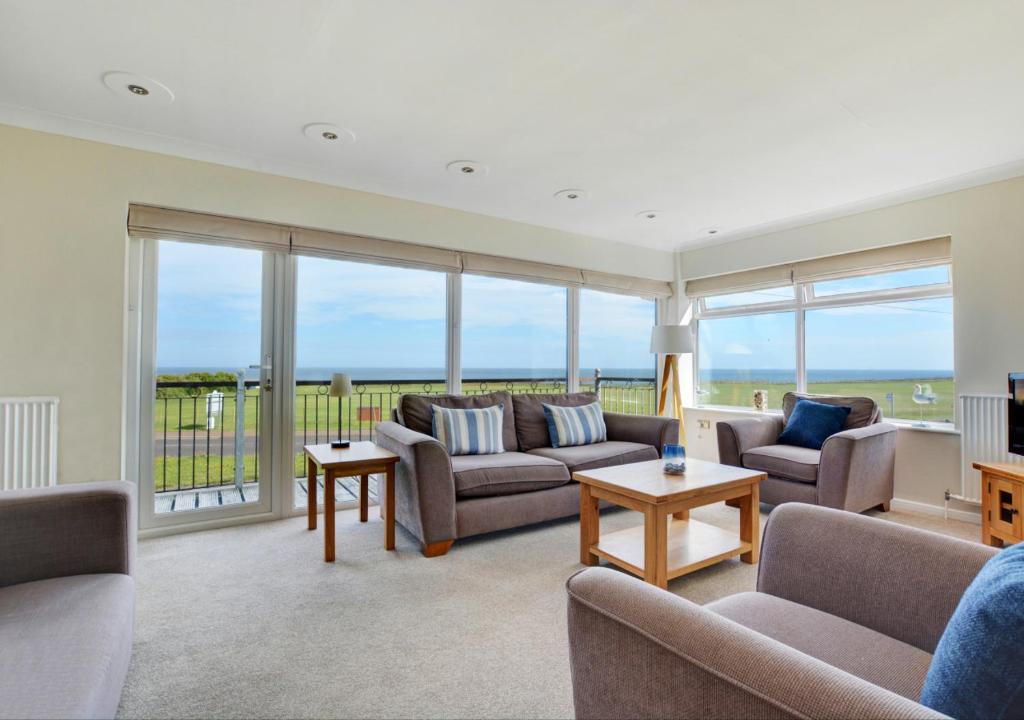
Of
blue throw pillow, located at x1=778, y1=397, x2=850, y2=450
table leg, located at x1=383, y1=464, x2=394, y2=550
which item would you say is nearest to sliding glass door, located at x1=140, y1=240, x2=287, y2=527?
table leg, located at x1=383, y1=464, x2=394, y2=550

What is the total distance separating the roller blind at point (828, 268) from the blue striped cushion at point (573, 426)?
2.16m

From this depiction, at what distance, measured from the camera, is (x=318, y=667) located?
69.1 inches

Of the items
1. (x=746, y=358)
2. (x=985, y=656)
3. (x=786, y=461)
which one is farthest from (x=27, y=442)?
(x=746, y=358)

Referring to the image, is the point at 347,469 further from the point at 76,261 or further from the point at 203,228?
the point at 76,261

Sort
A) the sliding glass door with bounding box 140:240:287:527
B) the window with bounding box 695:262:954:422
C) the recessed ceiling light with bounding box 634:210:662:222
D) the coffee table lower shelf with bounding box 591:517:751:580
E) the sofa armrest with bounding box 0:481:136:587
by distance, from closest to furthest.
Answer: the sofa armrest with bounding box 0:481:136:587, the coffee table lower shelf with bounding box 591:517:751:580, the sliding glass door with bounding box 140:240:287:527, the window with bounding box 695:262:954:422, the recessed ceiling light with bounding box 634:210:662:222

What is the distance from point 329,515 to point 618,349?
11.5ft

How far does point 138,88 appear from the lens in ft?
7.70

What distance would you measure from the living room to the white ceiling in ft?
0.07

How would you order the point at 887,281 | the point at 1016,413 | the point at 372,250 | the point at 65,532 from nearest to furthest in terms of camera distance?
the point at 65,532, the point at 1016,413, the point at 372,250, the point at 887,281

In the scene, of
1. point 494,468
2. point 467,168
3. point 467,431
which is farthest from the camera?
point 467,431

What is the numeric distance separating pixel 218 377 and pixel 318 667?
2205 millimetres

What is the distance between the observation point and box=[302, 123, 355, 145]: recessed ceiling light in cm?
271

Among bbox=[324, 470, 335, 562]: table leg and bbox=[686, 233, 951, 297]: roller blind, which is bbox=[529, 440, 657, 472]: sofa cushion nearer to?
bbox=[324, 470, 335, 562]: table leg

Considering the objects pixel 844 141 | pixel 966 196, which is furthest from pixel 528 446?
pixel 966 196
